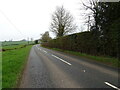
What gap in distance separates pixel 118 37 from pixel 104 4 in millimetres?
4604

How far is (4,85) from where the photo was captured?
4.74 metres

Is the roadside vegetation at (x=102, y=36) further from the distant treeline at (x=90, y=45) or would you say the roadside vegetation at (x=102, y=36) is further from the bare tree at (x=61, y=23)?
the bare tree at (x=61, y=23)

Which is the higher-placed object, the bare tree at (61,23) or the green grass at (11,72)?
the bare tree at (61,23)

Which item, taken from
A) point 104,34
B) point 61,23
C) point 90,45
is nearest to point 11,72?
point 104,34

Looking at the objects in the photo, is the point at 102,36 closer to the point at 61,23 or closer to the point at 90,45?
the point at 90,45

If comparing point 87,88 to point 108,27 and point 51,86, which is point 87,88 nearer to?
point 51,86

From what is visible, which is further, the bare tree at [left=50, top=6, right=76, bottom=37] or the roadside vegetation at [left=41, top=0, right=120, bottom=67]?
the bare tree at [left=50, top=6, right=76, bottom=37]

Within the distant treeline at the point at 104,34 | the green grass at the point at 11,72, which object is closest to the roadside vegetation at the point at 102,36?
the distant treeline at the point at 104,34

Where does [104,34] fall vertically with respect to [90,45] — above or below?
above

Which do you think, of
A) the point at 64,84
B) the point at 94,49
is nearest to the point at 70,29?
the point at 94,49

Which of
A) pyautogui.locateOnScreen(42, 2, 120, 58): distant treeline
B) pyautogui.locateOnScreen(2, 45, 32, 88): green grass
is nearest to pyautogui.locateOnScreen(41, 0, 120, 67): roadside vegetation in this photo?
pyautogui.locateOnScreen(42, 2, 120, 58): distant treeline

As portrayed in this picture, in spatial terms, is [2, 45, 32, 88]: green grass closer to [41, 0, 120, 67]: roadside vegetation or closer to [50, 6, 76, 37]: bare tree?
[41, 0, 120, 67]: roadside vegetation

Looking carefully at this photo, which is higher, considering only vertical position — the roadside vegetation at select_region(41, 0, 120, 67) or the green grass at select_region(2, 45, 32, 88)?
the roadside vegetation at select_region(41, 0, 120, 67)

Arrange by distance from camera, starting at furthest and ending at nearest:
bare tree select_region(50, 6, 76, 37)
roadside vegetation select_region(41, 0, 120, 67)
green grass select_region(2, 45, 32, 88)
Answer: bare tree select_region(50, 6, 76, 37) < roadside vegetation select_region(41, 0, 120, 67) < green grass select_region(2, 45, 32, 88)
